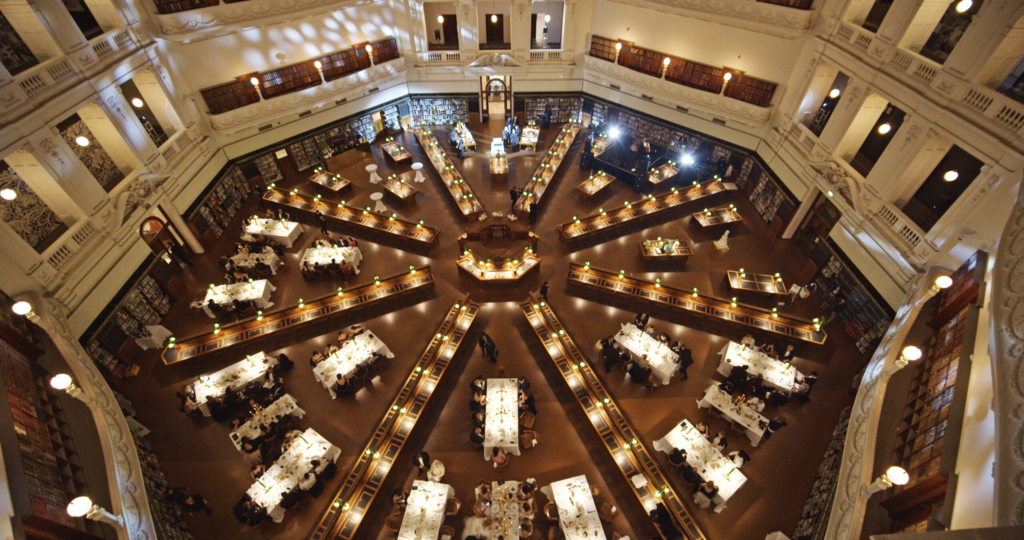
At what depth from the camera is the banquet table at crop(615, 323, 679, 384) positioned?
1350 cm

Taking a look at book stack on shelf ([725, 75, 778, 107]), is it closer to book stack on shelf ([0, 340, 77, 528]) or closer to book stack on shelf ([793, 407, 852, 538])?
book stack on shelf ([793, 407, 852, 538])

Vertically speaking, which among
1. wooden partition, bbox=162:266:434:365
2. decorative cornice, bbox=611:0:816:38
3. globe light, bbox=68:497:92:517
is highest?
decorative cornice, bbox=611:0:816:38

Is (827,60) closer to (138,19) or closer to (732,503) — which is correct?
(732,503)

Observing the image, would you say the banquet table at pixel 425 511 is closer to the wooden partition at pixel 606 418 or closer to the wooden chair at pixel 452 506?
the wooden chair at pixel 452 506

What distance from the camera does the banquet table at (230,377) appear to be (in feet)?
42.0

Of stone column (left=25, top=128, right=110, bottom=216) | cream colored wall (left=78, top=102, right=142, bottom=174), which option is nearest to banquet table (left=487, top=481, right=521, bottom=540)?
→ stone column (left=25, top=128, right=110, bottom=216)

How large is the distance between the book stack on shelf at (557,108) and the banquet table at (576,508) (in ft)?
64.6

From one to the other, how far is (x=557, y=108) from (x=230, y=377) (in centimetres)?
2021

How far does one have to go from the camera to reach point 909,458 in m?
8.56

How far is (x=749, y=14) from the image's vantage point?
16.4 m

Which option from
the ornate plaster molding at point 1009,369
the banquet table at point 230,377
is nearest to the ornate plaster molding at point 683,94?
the ornate plaster molding at point 1009,369

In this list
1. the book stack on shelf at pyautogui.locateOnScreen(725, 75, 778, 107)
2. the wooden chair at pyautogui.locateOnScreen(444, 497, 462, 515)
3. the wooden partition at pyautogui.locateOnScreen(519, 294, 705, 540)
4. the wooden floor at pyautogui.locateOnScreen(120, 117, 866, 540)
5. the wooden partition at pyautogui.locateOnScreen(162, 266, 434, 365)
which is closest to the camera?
the wooden partition at pyautogui.locateOnScreen(519, 294, 705, 540)

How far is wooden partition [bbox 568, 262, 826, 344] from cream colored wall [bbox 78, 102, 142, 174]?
15400 mm

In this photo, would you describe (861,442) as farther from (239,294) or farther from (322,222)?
(322,222)
